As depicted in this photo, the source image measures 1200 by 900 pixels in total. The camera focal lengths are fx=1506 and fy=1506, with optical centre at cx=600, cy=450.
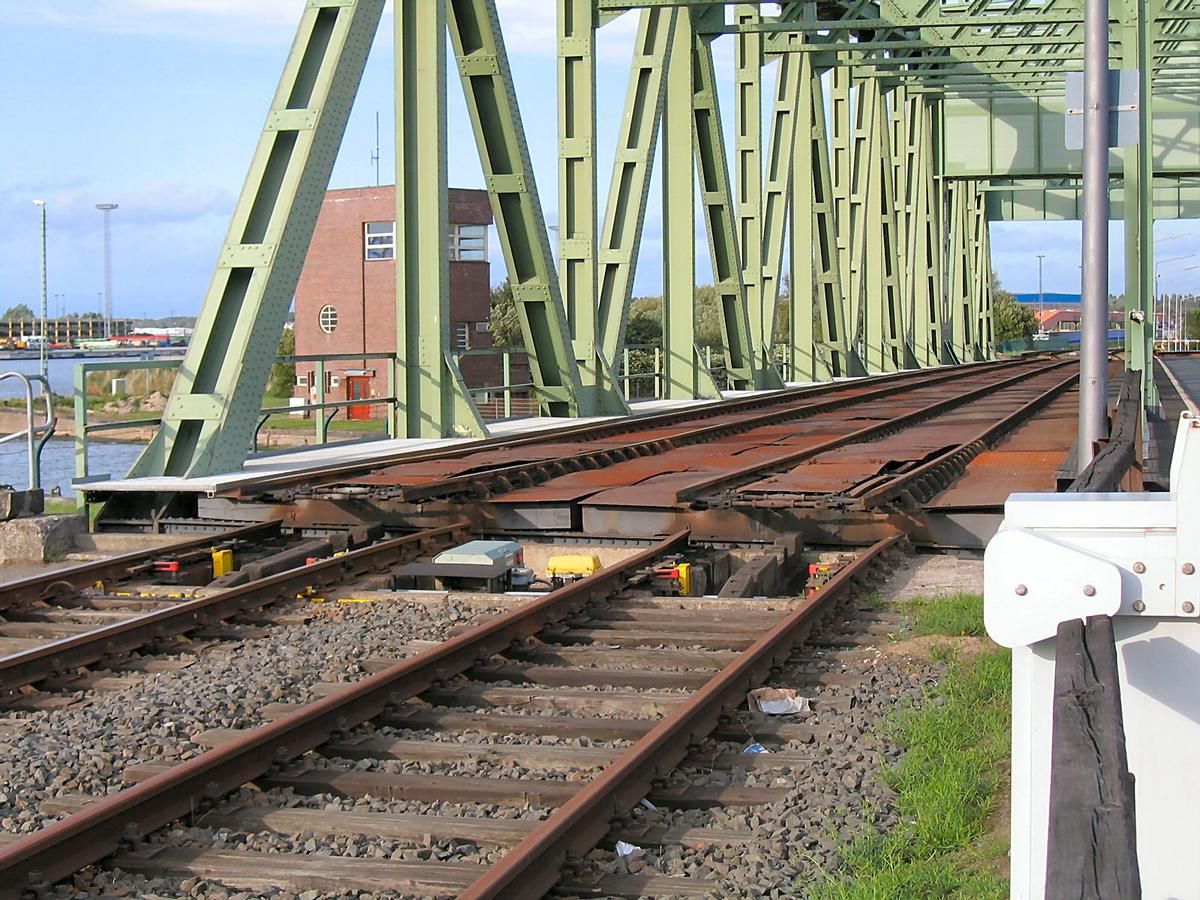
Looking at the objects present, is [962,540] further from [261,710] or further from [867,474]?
[261,710]

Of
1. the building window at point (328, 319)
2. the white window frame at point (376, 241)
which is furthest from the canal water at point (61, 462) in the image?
the white window frame at point (376, 241)

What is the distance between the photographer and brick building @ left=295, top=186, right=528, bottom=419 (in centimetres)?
6062

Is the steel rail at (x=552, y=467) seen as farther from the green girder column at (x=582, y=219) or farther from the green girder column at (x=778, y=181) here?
the green girder column at (x=778, y=181)

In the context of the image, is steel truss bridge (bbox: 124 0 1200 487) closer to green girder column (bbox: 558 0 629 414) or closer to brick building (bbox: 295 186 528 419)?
green girder column (bbox: 558 0 629 414)

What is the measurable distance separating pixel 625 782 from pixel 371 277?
191 ft

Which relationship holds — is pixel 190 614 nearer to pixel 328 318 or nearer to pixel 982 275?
pixel 328 318

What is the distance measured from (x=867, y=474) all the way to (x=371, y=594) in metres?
5.31

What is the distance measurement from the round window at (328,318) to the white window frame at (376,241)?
2.89 meters

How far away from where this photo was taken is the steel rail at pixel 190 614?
6.96 metres

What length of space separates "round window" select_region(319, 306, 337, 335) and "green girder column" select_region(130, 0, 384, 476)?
158ft

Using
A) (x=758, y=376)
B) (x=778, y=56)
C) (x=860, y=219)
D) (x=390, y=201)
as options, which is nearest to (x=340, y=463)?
(x=758, y=376)

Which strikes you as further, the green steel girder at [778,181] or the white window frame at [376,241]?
the white window frame at [376,241]

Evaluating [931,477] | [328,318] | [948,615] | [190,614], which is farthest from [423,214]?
[328,318]

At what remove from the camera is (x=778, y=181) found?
126 feet
